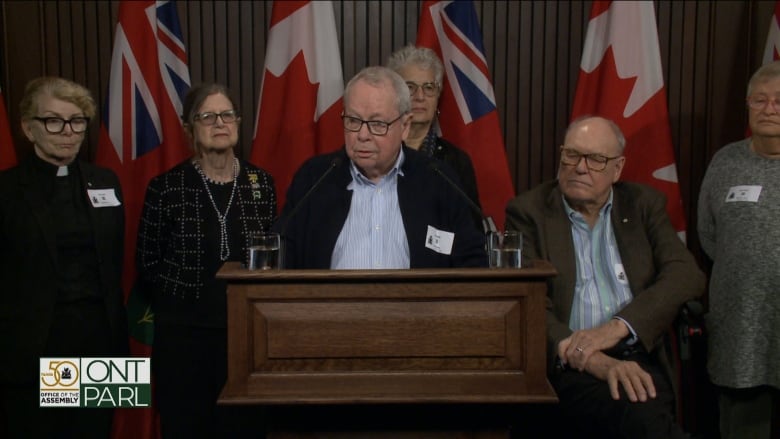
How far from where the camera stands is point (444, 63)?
11.8ft

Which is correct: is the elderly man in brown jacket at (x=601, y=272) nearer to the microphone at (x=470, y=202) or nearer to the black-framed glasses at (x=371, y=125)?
the microphone at (x=470, y=202)

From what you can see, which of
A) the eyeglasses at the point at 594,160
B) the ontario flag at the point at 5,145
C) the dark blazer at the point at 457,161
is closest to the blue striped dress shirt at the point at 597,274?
the eyeglasses at the point at 594,160

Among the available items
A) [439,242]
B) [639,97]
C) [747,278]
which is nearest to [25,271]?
[439,242]

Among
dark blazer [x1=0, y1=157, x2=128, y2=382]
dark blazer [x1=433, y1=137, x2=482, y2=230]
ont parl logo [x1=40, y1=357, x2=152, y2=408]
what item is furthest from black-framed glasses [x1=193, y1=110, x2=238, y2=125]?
ont parl logo [x1=40, y1=357, x2=152, y2=408]

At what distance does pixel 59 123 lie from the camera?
2.79 m

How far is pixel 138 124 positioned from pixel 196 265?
3.19ft

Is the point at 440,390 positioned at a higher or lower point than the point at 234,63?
lower

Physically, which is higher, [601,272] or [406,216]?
Result: [406,216]

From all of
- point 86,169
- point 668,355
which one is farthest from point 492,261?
point 86,169

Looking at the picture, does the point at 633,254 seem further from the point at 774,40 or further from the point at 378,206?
the point at 774,40

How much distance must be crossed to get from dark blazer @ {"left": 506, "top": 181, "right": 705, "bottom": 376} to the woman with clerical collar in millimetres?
1514

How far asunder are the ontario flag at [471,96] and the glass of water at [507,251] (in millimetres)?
1552

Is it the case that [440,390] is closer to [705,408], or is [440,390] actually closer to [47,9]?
[705,408]

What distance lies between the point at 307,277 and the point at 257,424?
1.35 meters
